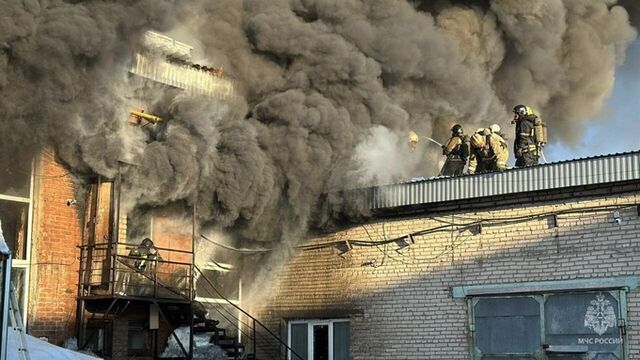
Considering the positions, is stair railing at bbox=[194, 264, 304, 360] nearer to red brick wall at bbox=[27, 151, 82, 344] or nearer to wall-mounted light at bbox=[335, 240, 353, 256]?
wall-mounted light at bbox=[335, 240, 353, 256]

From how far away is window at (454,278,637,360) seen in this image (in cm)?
1073

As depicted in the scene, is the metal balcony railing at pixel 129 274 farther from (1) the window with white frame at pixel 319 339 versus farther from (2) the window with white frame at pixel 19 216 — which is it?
(1) the window with white frame at pixel 319 339

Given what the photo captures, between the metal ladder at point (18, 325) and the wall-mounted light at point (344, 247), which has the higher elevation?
the wall-mounted light at point (344, 247)

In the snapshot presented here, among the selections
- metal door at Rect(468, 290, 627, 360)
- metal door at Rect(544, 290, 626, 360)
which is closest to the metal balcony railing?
metal door at Rect(468, 290, 627, 360)

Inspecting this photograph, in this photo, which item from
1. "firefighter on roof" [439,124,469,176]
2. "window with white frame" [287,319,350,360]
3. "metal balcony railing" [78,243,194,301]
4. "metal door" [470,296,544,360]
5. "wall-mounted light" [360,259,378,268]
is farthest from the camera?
"firefighter on roof" [439,124,469,176]

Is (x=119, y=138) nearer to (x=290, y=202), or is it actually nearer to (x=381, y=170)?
(x=290, y=202)

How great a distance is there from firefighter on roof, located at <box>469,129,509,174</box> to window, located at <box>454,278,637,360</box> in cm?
315

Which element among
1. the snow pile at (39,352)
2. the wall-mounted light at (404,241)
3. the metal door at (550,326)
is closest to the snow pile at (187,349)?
the wall-mounted light at (404,241)

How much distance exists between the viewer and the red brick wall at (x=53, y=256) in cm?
1127

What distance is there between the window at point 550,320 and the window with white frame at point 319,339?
89.6 inches

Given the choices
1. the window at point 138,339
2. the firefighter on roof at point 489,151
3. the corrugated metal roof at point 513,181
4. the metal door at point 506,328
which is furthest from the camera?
the firefighter on roof at point 489,151

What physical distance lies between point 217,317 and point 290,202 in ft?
7.95

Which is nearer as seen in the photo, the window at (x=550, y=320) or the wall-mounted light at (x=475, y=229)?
the window at (x=550, y=320)

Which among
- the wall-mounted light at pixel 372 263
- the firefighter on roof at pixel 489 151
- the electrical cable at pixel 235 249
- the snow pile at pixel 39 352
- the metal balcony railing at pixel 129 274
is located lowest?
the snow pile at pixel 39 352
